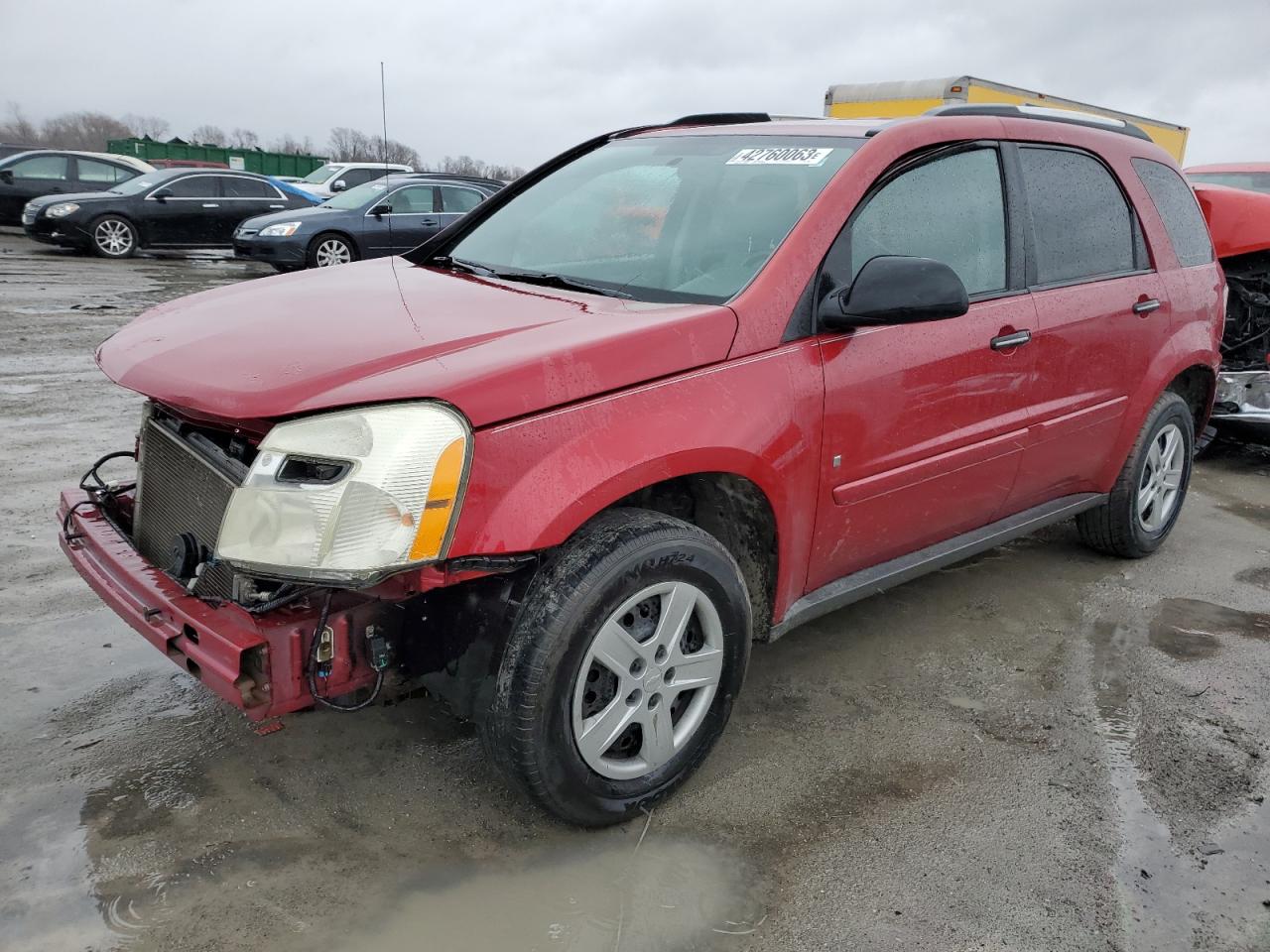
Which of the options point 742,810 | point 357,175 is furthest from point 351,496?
point 357,175

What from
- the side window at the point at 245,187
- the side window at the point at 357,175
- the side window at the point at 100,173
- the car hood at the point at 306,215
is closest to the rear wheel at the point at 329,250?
the car hood at the point at 306,215

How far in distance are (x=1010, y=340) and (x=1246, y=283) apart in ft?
13.9

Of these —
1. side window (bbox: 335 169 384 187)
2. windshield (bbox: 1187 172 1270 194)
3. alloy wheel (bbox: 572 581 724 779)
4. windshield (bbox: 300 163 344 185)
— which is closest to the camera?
alloy wheel (bbox: 572 581 724 779)

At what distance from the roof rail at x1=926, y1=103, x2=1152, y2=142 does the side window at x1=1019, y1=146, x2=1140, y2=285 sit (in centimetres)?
15

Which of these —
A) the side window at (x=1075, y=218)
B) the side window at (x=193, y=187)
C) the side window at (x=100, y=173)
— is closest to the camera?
the side window at (x=1075, y=218)

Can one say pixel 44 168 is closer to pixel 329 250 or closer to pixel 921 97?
pixel 329 250

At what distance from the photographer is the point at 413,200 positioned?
1374 centimetres

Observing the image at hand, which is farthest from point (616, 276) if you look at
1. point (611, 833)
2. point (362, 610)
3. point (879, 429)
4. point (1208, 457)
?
point (1208, 457)

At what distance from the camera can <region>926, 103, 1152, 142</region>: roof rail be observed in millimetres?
3432

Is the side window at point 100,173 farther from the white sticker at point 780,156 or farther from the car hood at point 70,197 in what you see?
the white sticker at point 780,156

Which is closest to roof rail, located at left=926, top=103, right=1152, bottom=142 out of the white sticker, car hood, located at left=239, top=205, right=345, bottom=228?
the white sticker

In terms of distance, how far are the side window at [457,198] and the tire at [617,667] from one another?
40.2 ft

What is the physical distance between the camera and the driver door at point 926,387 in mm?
2865

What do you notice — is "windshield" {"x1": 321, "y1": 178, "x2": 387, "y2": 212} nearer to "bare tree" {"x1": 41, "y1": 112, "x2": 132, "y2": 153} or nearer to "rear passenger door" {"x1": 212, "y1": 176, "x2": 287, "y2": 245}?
"rear passenger door" {"x1": 212, "y1": 176, "x2": 287, "y2": 245}
